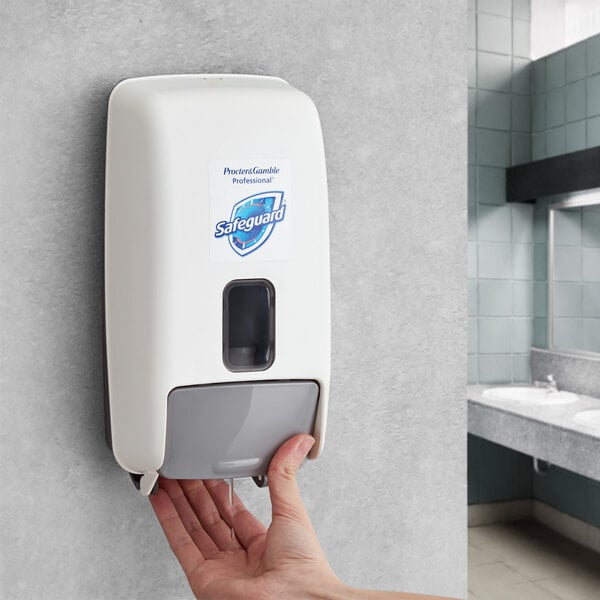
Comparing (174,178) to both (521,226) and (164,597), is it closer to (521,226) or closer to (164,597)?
(164,597)

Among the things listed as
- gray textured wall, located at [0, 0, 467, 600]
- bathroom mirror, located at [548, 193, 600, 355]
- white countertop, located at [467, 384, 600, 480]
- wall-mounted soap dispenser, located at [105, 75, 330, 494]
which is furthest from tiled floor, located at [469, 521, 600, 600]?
wall-mounted soap dispenser, located at [105, 75, 330, 494]

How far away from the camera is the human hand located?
0.74 metres

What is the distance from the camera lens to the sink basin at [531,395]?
3.44 meters

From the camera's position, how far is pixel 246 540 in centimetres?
83

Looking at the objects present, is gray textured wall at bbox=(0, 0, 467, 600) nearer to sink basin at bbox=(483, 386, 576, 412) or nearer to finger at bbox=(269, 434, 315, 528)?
finger at bbox=(269, 434, 315, 528)

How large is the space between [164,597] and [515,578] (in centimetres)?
278

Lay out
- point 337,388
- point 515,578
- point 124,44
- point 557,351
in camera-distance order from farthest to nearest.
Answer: point 557,351 → point 515,578 → point 337,388 → point 124,44

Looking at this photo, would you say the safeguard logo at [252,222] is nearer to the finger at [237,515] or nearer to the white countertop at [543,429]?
the finger at [237,515]

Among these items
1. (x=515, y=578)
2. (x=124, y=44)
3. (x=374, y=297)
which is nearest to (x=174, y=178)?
(x=124, y=44)

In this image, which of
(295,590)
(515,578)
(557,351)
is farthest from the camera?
(557,351)

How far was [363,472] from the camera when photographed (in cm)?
99

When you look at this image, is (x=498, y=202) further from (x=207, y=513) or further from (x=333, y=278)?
(x=207, y=513)

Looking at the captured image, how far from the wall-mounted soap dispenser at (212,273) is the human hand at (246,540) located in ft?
0.17

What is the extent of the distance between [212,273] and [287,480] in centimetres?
25
